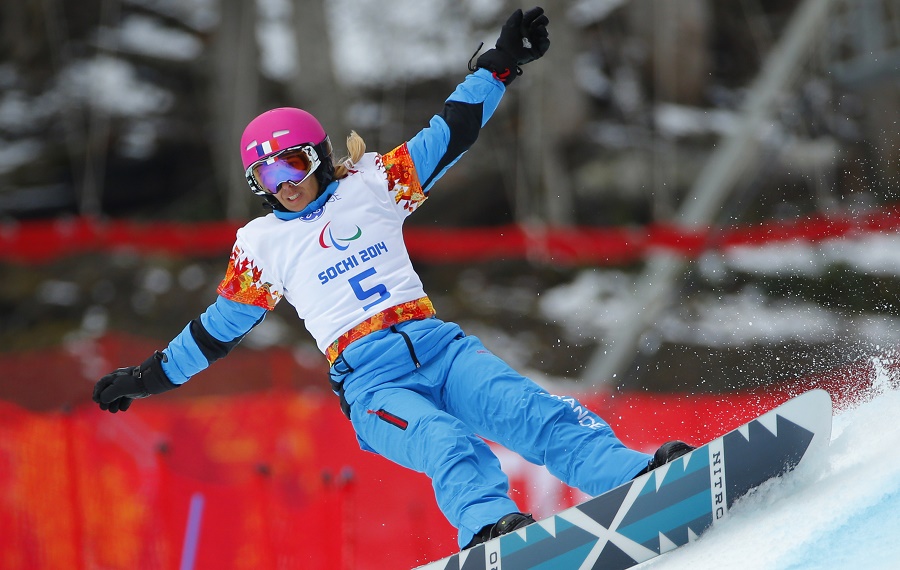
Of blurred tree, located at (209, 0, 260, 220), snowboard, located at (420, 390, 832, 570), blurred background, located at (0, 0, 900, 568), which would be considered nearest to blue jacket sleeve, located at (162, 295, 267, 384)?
snowboard, located at (420, 390, 832, 570)

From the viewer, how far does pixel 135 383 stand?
316 cm

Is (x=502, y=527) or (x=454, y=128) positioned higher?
(x=454, y=128)

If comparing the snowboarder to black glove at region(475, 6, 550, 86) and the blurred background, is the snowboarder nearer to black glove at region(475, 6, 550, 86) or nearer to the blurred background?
black glove at region(475, 6, 550, 86)

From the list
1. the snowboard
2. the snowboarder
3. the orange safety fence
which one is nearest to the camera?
the snowboard

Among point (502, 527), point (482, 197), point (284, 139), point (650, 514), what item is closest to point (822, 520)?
point (650, 514)

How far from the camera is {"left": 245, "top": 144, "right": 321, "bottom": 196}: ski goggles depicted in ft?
9.30

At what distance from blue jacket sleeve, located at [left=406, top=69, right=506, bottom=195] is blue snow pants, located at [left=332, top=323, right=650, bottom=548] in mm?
512

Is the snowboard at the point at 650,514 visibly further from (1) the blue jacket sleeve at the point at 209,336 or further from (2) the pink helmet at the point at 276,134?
(2) the pink helmet at the point at 276,134

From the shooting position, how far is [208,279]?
1155 cm

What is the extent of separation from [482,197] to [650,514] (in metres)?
10.1

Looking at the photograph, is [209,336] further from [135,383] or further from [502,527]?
[502,527]

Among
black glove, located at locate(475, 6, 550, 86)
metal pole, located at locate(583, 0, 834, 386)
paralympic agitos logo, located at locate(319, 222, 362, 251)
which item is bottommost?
paralympic agitos logo, located at locate(319, 222, 362, 251)

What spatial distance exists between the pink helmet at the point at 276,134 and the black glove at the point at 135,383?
751mm

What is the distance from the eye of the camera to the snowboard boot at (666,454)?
2.46m
